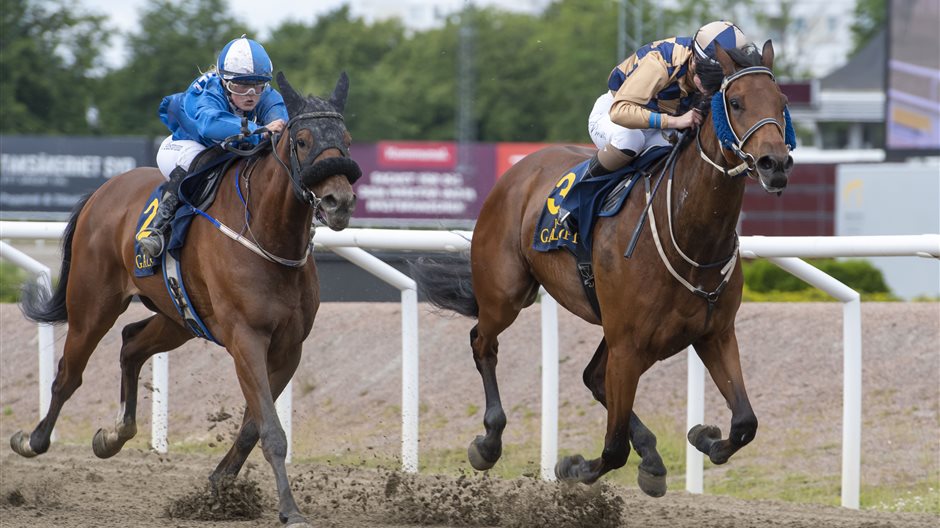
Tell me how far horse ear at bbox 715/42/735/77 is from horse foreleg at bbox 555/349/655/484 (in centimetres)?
107

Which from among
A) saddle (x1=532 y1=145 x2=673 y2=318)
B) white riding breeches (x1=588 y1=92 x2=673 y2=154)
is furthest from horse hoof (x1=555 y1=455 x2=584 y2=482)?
white riding breeches (x1=588 y1=92 x2=673 y2=154)

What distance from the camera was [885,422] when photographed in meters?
7.00

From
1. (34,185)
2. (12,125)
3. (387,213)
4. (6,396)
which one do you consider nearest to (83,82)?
(12,125)

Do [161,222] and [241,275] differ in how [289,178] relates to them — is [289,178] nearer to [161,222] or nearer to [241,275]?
[241,275]

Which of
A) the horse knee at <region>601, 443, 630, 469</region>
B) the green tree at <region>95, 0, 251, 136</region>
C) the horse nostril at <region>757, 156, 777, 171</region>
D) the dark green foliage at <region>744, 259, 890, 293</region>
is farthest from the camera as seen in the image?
the green tree at <region>95, 0, 251, 136</region>

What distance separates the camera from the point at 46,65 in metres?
27.4

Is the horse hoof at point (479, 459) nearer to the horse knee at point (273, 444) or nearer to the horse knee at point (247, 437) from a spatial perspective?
the horse knee at point (247, 437)

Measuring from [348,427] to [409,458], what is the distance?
1.00 metres

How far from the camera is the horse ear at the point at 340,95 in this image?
16.3ft

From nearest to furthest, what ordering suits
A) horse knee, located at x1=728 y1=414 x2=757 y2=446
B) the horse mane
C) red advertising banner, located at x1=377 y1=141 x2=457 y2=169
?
the horse mane < horse knee, located at x1=728 y1=414 x2=757 y2=446 < red advertising banner, located at x1=377 y1=141 x2=457 y2=169

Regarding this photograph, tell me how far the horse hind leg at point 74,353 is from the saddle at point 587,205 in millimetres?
2066

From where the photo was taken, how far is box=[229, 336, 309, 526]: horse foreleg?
495cm

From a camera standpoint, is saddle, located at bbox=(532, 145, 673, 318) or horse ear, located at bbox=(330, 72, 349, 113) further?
saddle, located at bbox=(532, 145, 673, 318)

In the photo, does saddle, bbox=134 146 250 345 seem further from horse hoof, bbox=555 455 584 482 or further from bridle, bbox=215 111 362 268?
horse hoof, bbox=555 455 584 482
